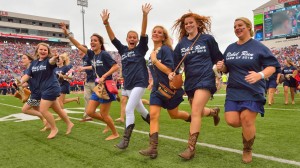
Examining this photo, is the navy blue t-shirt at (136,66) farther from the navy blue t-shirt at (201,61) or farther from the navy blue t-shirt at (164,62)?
the navy blue t-shirt at (201,61)

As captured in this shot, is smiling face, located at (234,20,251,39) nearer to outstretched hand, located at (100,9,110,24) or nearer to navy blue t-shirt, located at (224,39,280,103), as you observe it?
navy blue t-shirt, located at (224,39,280,103)

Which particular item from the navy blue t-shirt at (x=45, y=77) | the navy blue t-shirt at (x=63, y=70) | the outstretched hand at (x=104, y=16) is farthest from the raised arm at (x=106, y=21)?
the navy blue t-shirt at (x=63, y=70)

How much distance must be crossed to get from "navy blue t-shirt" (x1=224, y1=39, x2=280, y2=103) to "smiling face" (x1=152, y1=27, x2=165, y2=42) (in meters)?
1.16

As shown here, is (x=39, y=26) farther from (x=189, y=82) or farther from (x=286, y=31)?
(x=189, y=82)

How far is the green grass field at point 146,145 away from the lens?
3849mm

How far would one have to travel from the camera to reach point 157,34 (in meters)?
4.61

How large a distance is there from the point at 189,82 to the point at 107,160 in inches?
61.2

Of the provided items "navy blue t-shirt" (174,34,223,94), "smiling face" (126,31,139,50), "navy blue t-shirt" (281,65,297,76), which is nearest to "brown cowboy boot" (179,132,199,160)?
"navy blue t-shirt" (174,34,223,94)

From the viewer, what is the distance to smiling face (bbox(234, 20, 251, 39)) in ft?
12.7

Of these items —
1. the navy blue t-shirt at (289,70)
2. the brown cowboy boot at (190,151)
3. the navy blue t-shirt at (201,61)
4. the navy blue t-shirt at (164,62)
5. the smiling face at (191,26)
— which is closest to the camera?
the brown cowboy boot at (190,151)

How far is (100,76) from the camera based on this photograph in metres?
5.66

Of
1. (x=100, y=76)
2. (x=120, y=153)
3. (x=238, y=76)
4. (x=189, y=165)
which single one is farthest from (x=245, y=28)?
(x=100, y=76)

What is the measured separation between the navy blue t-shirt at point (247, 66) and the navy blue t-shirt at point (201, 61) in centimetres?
31

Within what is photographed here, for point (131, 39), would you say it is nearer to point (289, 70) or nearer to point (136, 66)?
point (136, 66)
